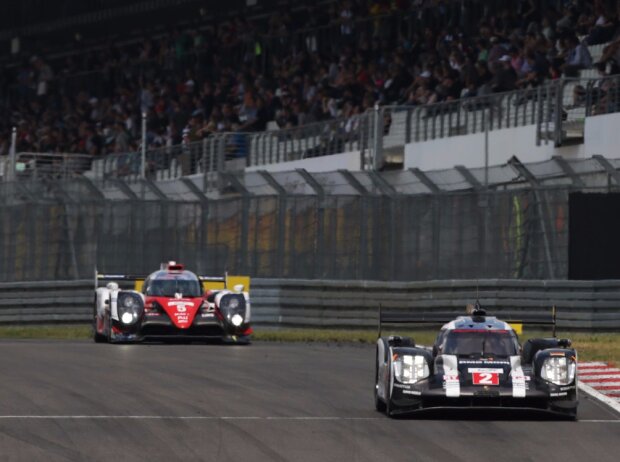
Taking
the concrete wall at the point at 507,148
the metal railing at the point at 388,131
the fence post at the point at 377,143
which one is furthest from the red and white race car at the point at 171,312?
the fence post at the point at 377,143

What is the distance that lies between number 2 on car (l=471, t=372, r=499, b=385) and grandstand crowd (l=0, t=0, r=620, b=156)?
1366 cm

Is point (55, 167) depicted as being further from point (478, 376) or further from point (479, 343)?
point (478, 376)

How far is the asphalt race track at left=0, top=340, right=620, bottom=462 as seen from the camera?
10.1 m

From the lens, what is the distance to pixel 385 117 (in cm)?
2833

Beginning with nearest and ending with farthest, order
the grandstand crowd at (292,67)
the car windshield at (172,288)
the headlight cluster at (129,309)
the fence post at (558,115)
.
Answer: the headlight cluster at (129,309) → the car windshield at (172,288) → the fence post at (558,115) → the grandstand crowd at (292,67)

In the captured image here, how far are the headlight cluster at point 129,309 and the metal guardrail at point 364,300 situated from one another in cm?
310

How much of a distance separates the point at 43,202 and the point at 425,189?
20.3ft

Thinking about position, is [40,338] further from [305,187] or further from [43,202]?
[305,187]

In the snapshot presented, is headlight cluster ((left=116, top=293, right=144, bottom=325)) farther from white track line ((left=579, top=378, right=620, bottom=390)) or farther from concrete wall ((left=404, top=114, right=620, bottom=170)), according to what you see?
white track line ((left=579, top=378, right=620, bottom=390))

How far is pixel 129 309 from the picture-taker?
21312 millimetres

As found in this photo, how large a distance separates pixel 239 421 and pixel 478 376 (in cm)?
180

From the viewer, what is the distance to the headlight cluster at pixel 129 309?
21.3 m

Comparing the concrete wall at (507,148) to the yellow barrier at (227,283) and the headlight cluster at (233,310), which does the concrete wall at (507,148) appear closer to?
the yellow barrier at (227,283)

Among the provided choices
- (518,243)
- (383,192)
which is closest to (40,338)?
(383,192)
